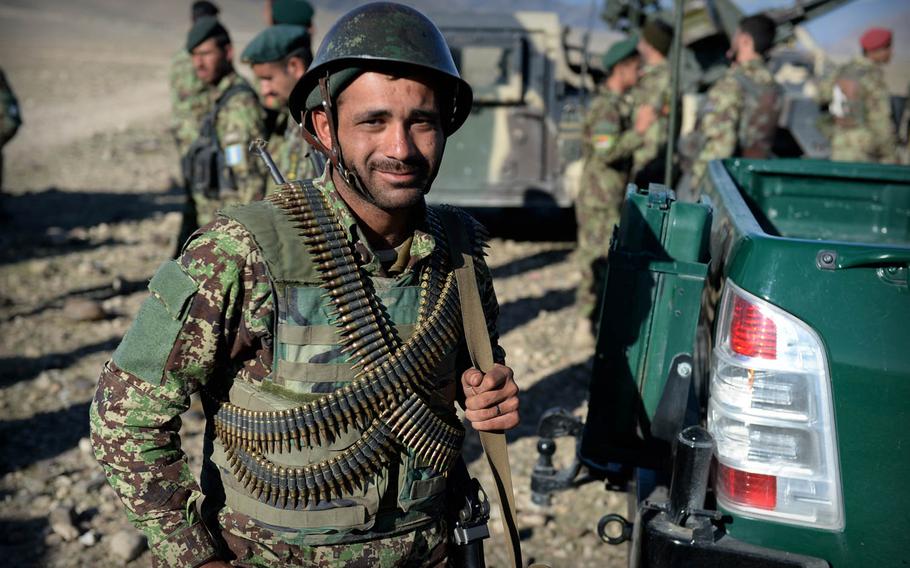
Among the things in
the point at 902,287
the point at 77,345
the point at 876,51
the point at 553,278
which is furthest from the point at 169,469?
the point at 876,51

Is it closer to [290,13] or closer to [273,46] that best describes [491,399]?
[273,46]

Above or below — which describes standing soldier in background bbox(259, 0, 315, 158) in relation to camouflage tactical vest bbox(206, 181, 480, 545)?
above

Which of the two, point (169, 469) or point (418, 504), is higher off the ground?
point (169, 469)

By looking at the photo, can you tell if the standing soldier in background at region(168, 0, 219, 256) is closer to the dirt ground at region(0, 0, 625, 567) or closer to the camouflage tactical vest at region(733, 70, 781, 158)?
the dirt ground at region(0, 0, 625, 567)

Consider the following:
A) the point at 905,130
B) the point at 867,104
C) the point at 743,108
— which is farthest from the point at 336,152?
the point at 905,130

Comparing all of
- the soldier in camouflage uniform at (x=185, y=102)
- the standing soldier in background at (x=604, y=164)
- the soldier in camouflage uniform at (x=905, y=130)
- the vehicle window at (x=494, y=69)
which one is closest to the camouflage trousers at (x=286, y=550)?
the standing soldier in background at (x=604, y=164)

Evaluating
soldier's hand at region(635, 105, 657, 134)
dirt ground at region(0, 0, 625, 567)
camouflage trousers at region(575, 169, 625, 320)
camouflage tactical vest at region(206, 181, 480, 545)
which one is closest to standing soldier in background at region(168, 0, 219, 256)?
dirt ground at region(0, 0, 625, 567)

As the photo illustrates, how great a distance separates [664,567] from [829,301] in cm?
89

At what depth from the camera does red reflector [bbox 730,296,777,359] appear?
7.60 feet

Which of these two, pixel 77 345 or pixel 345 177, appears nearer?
pixel 345 177

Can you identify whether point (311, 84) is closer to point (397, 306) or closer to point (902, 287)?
point (397, 306)

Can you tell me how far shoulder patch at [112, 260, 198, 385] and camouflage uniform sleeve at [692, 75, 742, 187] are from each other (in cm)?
552

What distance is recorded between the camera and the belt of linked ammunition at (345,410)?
1924mm

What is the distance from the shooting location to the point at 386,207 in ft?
6.62
